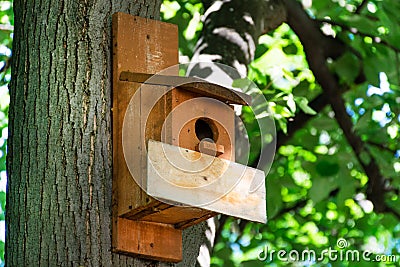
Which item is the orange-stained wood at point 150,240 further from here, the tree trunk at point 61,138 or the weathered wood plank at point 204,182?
the weathered wood plank at point 204,182

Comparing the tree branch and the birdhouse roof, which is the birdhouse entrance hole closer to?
the birdhouse roof

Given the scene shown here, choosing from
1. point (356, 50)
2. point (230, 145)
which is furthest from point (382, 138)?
point (230, 145)

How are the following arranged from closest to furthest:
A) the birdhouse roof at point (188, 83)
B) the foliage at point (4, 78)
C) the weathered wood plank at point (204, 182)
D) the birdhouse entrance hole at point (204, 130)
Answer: the weathered wood plank at point (204, 182) → the birdhouse roof at point (188, 83) → the birdhouse entrance hole at point (204, 130) → the foliage at point (4, 78)

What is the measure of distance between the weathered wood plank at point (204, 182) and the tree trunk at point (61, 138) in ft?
0.61

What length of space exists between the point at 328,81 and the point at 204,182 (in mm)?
2615

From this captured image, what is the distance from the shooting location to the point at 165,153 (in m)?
2.33

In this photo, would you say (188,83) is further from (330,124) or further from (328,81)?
(328,81)

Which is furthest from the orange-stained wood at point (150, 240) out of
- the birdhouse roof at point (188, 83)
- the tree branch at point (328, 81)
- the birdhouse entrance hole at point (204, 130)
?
the tree branch at point (328, 81)

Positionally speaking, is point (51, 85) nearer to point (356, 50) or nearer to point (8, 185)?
point (8, 185)

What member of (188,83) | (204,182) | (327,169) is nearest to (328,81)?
(327,169)

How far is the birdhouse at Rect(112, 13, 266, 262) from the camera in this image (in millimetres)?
2332

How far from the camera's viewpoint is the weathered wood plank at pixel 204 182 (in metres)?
2.29

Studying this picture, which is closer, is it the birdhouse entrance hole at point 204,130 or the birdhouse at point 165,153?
the birdhouse at point 165,153

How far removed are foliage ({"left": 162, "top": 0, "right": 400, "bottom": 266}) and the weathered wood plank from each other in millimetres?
1060
